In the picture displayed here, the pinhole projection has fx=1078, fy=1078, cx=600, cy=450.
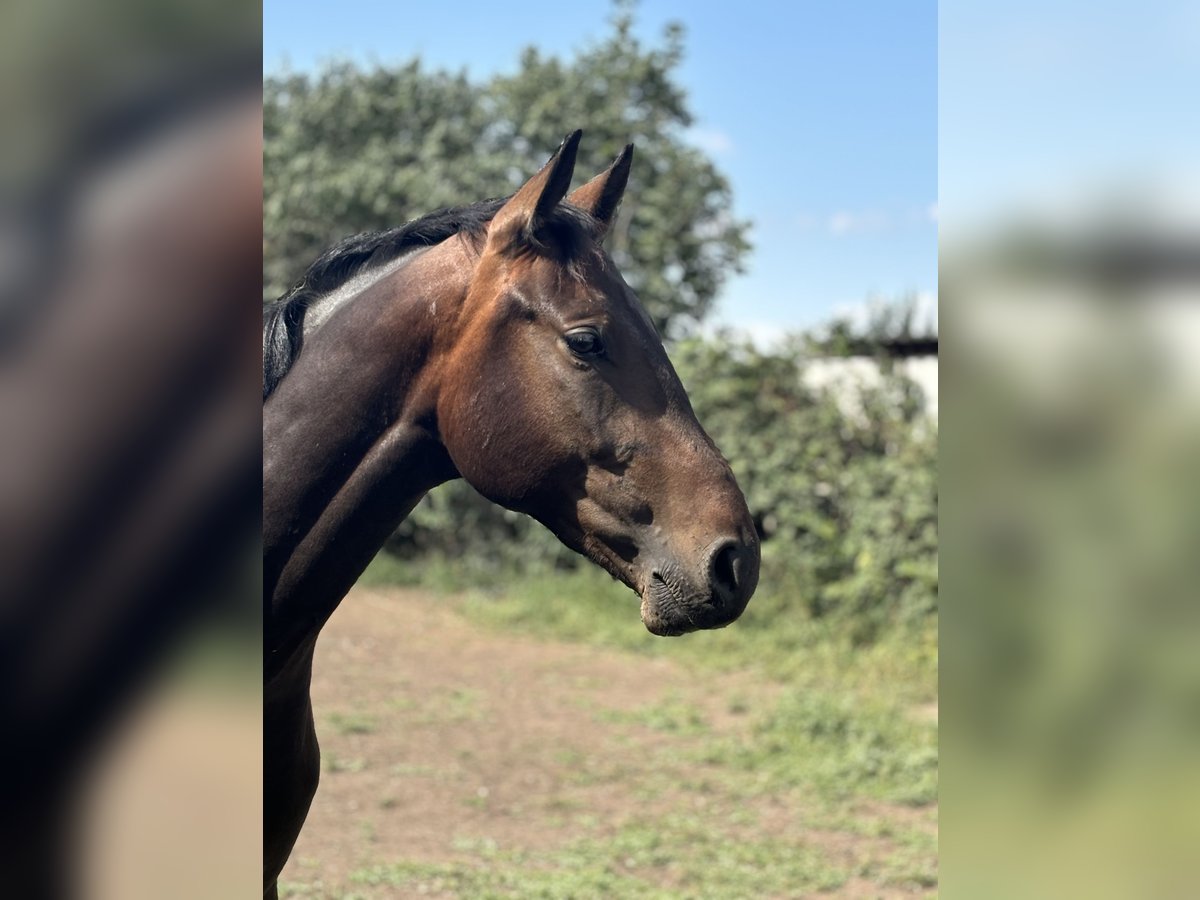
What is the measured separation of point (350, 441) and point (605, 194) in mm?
781

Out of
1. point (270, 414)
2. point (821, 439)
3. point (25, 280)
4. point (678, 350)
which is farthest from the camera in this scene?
point (678, 350)

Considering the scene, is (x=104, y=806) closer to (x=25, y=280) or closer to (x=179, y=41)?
(x=25, y=280)

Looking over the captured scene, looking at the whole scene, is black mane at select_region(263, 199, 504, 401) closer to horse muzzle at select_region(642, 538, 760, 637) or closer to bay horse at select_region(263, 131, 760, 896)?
bay horse at select_region(263, 131, 760, 896)

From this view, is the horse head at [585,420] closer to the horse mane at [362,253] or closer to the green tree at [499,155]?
the horse mane at [362,253]

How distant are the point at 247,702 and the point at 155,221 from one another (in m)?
0.34

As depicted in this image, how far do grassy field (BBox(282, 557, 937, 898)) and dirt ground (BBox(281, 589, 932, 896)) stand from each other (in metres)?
0.02

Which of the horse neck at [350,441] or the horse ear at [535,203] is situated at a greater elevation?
the horse ear at [535,203]

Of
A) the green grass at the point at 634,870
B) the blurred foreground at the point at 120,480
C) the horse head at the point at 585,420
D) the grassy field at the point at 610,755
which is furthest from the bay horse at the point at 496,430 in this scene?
the grassy field at the point at 610,755

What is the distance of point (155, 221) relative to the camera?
0.74m

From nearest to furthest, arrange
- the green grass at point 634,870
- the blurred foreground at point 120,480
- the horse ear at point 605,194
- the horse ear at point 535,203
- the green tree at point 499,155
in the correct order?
the blurred foreground at point 120,480
the horse ear at point 535,203
the horse ear at point 605,194
the green grass at point 634,870
the green tree at point 499,155

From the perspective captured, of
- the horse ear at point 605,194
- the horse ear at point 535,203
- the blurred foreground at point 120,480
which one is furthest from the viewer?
the horse ear at point 605,194

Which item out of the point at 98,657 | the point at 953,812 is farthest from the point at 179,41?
the point at 953,812

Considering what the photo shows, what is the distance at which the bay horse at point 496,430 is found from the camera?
1.83 m

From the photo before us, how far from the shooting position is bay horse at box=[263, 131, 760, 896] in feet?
6.01
